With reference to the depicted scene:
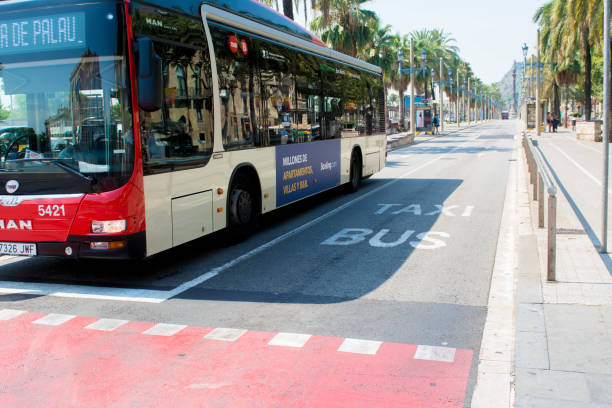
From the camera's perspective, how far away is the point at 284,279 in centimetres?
730

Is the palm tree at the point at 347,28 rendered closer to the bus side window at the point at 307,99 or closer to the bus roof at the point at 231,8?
the bus roof at the point at 231,8

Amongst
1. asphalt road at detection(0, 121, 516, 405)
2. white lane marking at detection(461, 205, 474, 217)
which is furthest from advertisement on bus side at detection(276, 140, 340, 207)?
white lane marking at detection(461, 205, 474, 217)

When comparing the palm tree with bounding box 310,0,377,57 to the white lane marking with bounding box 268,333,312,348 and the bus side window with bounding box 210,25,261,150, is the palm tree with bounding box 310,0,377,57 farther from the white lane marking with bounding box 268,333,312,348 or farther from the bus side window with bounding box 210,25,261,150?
the white lane marking with bounding box 268,333,312,348

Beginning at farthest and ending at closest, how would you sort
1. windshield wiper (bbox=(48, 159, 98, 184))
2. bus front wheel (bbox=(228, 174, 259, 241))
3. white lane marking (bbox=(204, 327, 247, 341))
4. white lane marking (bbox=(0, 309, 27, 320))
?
bus front wheel (bbox=(228, 174, 259, 241)) < windshield wiper (bbox=(48, 159, 98, 184)) < white lane marking (bbox=(0, 309, 27, 320)) < white lane marking (bbox=(204, 327, 247, 341))

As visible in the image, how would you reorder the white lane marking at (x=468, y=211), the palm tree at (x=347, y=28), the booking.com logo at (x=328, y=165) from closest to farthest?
1. the white lane marking at (x=468, y=211)
2. the booking.com logo at (x=328, y=165)
3. the palm tree at (x=347, y=28)

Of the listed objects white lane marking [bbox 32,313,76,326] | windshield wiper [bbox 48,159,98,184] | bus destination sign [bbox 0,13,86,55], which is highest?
bus destination sign [bbox 0,13,86,55]

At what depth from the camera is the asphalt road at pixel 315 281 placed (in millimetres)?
5734

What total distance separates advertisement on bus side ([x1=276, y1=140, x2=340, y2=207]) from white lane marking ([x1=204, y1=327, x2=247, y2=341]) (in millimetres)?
5275

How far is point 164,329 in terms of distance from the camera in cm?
559

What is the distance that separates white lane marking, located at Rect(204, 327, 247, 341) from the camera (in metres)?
5.32

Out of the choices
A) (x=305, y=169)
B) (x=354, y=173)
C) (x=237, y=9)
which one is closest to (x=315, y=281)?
(x=237, y=9)

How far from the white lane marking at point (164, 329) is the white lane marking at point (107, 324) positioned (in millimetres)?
348

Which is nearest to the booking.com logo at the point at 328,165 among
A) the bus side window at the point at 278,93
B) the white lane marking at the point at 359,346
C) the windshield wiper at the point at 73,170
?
the bus side window at the point at 278,93

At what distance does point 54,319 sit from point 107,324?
578 millimetres
